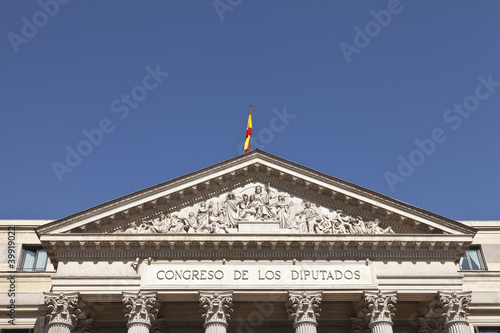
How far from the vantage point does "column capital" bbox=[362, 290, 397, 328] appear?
2858cm

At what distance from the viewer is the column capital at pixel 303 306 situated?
2847 cm

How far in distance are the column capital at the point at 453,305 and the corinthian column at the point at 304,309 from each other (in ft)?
21.3

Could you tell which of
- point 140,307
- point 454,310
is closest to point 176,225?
point 140,307

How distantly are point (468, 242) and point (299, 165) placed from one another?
33.4 feet

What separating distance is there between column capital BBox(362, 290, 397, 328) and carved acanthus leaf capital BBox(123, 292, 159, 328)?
36.1 feet

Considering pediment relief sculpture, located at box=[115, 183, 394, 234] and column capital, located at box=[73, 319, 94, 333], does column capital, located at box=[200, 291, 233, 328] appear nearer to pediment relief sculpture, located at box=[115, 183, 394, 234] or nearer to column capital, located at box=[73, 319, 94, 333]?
pediment relief sculpture, located at box=[115, 183, 394, 234]

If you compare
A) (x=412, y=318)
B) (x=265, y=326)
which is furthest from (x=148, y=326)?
(x=412, y=318)

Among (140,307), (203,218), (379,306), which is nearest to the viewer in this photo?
(140,307)

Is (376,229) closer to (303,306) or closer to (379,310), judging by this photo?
(379,310)

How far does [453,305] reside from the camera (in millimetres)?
28875

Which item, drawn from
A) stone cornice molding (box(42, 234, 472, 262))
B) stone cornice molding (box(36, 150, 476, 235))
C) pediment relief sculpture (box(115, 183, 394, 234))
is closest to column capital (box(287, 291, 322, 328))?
stone cornice molding (box(42, 234, 472, 262))

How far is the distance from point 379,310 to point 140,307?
40.2 feet

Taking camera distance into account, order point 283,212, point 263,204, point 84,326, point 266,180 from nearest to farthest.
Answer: point 84,326 < point 283,212 < point 263,204 < point 266,180

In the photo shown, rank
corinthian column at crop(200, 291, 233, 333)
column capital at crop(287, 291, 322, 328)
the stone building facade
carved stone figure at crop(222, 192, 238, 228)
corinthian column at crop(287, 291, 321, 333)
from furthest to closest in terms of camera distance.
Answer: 1. carved stone figure at crop(222, 192, 238, 228)
2. the stone building facade
3. column capital at crop(287, 291, 322, 328)
4. corinthian column at crop(287, 291, 321, 333)
5. corinthian column at crop(200, 291, 233, 333)
